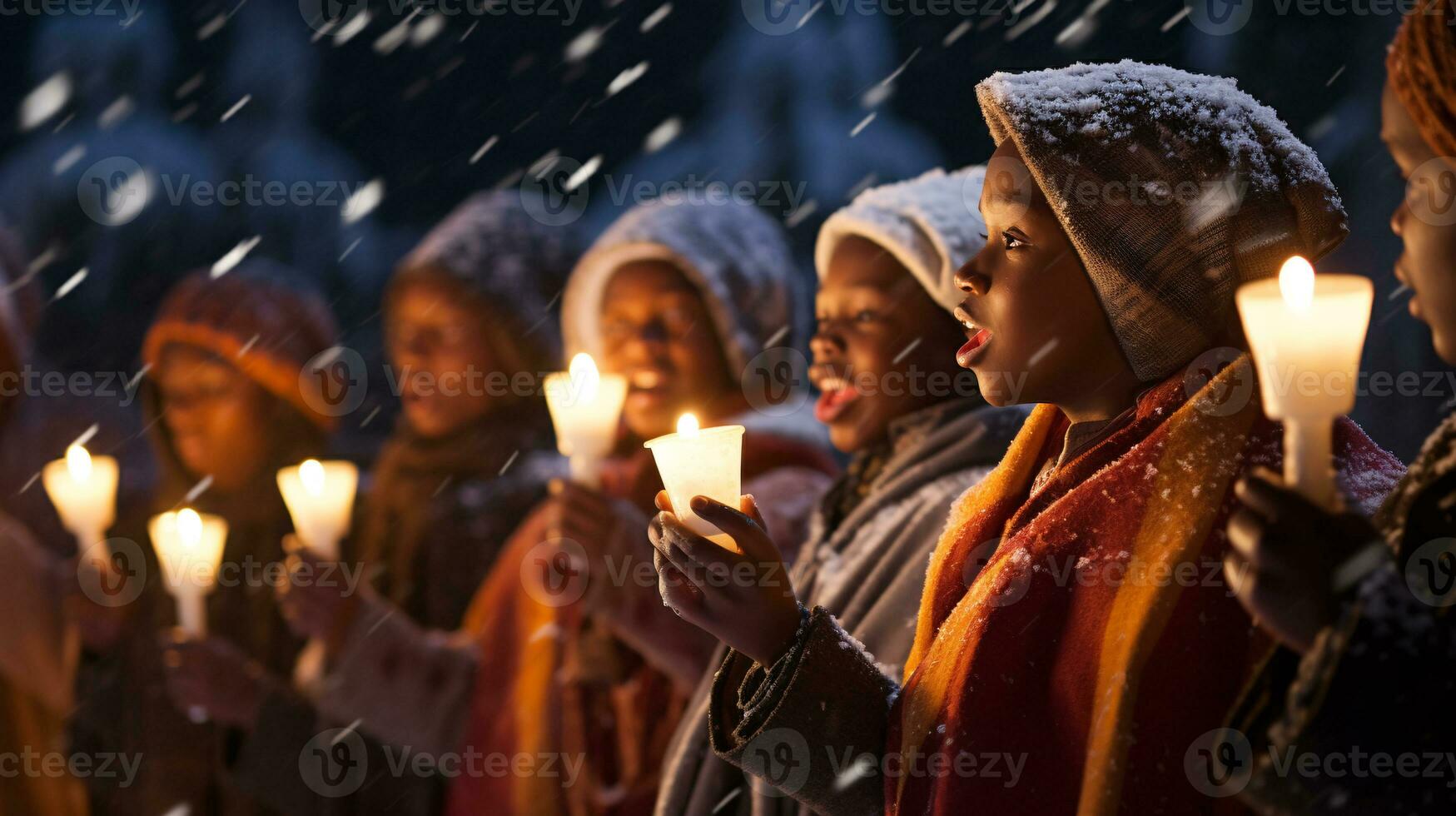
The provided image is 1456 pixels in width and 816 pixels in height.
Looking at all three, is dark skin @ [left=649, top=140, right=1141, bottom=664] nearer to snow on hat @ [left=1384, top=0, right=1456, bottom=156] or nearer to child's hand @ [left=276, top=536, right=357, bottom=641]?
snow on hat @ [left=1384, top=0, right=1456, bottom=156]

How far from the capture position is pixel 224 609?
204 inches

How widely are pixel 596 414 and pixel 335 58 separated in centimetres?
1044

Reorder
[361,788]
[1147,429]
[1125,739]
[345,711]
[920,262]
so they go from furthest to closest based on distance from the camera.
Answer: [361,788] → [345,711] → [920,262] → [1147,429] → [1125,739]

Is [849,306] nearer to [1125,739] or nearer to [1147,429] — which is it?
[1147,429]

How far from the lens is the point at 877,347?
10.2 feet

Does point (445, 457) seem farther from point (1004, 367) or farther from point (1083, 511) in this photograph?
point (1083, 511)

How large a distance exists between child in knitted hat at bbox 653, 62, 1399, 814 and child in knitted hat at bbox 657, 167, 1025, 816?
2.23 feet

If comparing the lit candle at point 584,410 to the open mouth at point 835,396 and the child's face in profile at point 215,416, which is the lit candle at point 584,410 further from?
the child's face in profile at point 215,416

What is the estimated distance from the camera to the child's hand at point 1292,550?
1323mm

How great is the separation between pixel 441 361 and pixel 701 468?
3.36m

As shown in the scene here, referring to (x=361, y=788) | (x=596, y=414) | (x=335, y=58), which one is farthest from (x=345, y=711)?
(x=335, y=58)

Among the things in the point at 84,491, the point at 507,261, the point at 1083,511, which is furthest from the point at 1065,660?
the point at 507,261

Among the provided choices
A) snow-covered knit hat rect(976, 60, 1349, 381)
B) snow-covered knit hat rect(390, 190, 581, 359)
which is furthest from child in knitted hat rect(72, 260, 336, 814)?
snow-covered knit hat rect(976, 60, 1349, 381)

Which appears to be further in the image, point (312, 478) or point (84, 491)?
point (84, 491)
